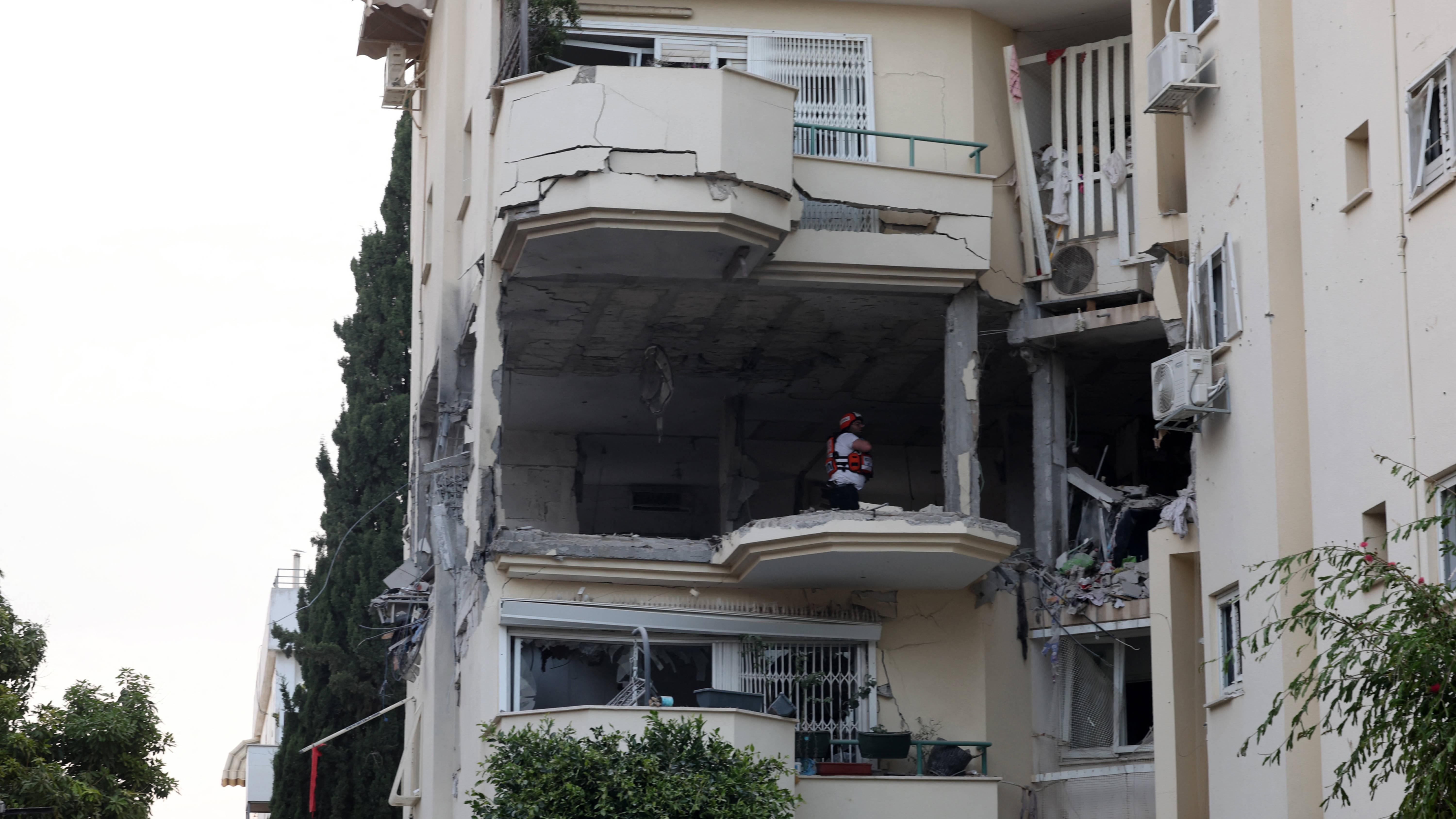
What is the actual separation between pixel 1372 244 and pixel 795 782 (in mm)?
8854

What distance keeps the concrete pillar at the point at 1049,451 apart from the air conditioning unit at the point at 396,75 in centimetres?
1195

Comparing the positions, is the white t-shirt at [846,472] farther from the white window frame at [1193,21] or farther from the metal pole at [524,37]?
the white window frame at [1193,21]

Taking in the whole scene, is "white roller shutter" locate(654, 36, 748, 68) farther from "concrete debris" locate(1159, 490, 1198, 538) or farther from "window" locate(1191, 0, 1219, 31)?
"concrete debris" locate(1159, 490, 1198, 538)

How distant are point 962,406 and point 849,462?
1681 millimetres

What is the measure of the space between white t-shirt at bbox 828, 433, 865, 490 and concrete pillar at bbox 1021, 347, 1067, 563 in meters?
2.59

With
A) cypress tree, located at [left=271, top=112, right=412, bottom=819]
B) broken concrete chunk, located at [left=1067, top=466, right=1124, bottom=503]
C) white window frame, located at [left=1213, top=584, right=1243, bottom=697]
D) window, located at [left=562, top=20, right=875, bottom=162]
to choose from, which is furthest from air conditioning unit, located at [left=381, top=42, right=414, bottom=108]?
white window frame, located at [left=1213, top=584, right=1243, bottom=697]

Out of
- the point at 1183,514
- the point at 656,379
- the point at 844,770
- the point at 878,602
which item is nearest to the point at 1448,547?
the point at 1183,514

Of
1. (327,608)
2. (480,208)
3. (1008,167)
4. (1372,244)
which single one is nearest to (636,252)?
(480,208)

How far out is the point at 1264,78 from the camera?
54.5 ft

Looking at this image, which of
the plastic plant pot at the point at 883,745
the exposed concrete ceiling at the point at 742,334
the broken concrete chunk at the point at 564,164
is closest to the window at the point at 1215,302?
the exposed concrete ceiling at the point at 742,334

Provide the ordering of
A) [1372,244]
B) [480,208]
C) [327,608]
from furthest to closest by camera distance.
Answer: [327,608] < [480,208] < [1372,244]

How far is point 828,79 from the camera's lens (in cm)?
2358

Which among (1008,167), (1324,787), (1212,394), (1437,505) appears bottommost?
(1324,787)

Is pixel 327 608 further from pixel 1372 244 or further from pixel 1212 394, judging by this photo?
pixel 1372 244
